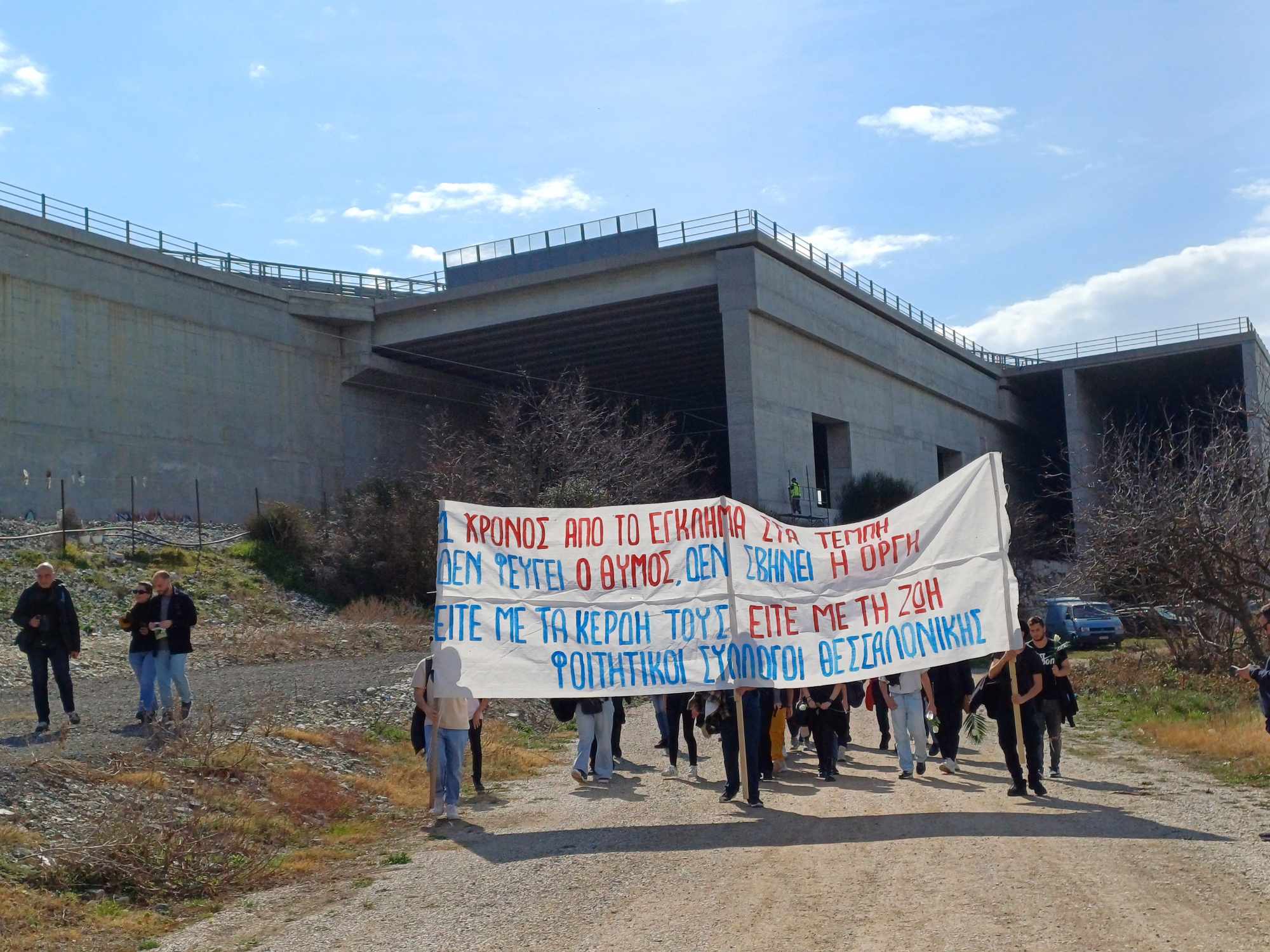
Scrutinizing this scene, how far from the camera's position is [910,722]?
1350 centimetres

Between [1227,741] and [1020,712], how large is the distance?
5315 millimetres

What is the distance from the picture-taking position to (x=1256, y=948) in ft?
20.1

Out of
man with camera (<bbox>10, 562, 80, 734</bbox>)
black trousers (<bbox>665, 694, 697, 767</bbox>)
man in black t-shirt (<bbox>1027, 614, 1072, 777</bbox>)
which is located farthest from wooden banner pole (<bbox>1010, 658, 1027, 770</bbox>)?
man with camera (<bbox>10, 562, 80, 734</bbox>)

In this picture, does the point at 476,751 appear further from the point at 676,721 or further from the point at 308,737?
the point at 676,721

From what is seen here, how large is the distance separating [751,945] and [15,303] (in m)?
38.6

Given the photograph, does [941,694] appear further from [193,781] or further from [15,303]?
[15,303]

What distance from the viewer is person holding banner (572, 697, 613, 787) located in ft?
43.7

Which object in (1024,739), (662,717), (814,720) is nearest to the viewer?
(1024,739)

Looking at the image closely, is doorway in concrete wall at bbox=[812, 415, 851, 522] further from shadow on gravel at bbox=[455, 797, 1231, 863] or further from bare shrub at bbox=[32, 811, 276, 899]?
bare shrub at bbox=[32, 811, 276, 899]

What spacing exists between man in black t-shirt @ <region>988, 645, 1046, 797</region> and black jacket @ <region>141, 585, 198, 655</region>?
8538mm

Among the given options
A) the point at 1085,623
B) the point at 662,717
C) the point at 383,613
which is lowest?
the point at 1085,623

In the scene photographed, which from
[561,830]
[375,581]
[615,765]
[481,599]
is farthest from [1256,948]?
[375,581]

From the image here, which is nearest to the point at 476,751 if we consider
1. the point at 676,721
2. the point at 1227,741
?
the point at 676,721

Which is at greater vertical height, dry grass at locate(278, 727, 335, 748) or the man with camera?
the man with camera
